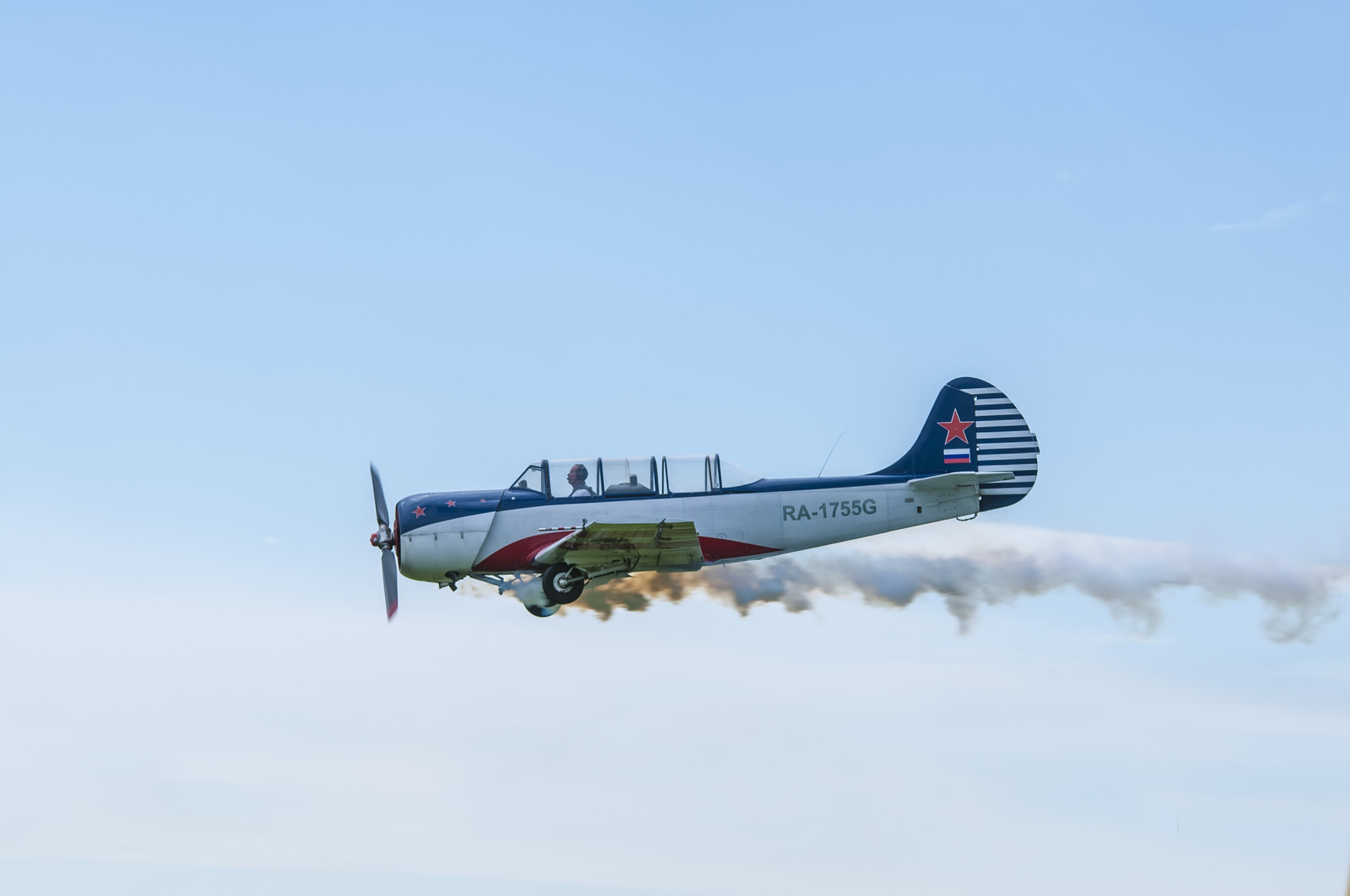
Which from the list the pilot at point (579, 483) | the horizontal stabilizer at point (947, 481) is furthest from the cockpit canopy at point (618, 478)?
the horizontal stabilizer at point (947, 481)

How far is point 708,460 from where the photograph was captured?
1010 inches

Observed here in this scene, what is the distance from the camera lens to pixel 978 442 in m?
27.3

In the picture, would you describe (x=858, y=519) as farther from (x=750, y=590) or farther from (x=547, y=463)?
(x=547, y=463)

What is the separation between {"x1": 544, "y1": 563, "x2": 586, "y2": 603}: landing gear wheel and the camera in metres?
24.9

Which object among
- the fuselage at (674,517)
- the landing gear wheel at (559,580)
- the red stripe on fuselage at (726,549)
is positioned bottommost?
the landing gear wheel at (559,580)

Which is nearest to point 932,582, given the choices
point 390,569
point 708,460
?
point 708,460

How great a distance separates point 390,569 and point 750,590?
707cm

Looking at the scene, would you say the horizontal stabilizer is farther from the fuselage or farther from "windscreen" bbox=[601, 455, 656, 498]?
"windscreen" bbox=[601, 455, 656, 498]

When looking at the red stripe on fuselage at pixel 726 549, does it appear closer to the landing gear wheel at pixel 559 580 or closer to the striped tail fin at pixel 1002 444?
the landing gear wheel at pixel 559 580

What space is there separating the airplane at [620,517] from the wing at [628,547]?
0.11ft

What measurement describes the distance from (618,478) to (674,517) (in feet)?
4.20

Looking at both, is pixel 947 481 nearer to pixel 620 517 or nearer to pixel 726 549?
pixel 726 549

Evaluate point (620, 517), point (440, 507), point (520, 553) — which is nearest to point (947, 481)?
point (620, 517)

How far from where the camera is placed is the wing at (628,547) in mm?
23562
